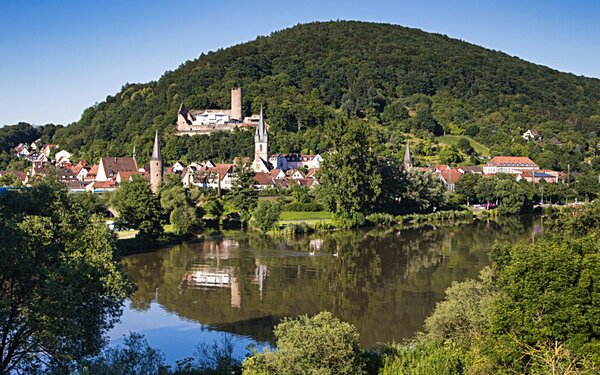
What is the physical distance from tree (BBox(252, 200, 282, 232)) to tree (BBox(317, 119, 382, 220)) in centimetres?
618

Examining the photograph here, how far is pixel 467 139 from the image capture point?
95562 mm

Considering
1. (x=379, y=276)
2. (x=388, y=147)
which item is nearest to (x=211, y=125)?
(x=388, y=147)

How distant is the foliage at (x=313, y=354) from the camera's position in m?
12.6

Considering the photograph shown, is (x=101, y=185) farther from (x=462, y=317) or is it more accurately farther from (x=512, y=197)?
(x=462, y=317)

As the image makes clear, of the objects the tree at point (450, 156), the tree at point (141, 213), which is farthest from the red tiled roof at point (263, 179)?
the tree at point (450, 156)

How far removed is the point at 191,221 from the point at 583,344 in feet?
106

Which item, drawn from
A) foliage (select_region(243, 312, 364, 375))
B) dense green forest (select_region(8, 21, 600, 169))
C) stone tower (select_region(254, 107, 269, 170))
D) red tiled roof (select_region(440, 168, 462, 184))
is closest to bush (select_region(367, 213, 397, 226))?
red tiled roof (select_region(440, 168, 462, 184))

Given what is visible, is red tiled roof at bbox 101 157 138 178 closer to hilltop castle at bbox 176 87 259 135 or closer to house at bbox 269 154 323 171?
house at bbox 269 154 323 171

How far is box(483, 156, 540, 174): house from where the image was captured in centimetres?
8012

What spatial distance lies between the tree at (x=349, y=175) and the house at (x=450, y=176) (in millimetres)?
19286

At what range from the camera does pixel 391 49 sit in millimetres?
151250

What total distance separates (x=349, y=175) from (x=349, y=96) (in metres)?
64.6

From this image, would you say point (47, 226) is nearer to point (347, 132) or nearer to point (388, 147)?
point (347, 132)

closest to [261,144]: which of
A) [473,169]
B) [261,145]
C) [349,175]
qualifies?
[261,145]
